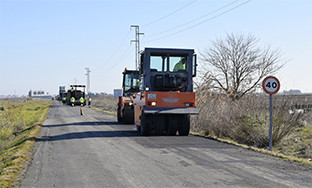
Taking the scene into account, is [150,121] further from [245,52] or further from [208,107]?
[245,52]

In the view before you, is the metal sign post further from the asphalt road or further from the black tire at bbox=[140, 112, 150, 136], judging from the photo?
the black tire at bbox=[140, 112, 150, 136]

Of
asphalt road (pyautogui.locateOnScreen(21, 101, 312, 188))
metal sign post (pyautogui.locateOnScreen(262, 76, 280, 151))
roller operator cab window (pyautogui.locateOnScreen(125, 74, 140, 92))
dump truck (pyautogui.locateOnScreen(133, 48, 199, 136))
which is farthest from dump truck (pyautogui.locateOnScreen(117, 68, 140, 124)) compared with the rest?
metal sign post (pyautogui.locateOnScreen(262, 76, 280, 151))

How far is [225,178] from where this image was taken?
7.76 metres

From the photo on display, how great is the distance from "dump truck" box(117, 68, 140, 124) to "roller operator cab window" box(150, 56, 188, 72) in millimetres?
6924

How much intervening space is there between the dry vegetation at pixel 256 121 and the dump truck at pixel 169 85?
6.05 feet

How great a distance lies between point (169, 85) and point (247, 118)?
3488 mm

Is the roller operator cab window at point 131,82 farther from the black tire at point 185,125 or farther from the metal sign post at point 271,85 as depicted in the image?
the metal sign post at point 271,85

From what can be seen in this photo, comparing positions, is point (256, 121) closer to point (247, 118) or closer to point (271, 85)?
point (247, 118)

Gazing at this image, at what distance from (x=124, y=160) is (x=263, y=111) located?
745 cm

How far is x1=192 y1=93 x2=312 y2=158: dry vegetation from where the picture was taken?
13812 millimetres

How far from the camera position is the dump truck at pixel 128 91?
23016mm

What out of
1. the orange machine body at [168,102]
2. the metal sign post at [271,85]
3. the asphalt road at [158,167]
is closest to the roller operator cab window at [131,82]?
the orange machine body at [168,102]

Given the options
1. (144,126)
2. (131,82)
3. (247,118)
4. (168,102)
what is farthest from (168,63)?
(131,82)

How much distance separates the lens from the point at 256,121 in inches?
590
